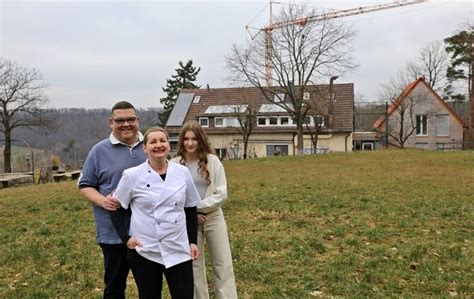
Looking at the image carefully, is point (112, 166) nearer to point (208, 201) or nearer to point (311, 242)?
point (208, 201)

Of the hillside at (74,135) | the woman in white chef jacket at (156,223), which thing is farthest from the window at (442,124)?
the woman in white chef jacket at (156,223)

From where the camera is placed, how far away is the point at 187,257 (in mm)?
2898

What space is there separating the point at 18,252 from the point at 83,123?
48.2 metres

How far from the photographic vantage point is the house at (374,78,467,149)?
37.7m

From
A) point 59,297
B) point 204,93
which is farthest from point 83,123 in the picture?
point 59,297

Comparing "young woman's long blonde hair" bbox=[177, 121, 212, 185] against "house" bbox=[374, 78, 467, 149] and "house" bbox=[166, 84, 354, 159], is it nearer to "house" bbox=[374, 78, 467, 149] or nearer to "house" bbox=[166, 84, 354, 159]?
"house" bbox=[166, 84, 354, 159]

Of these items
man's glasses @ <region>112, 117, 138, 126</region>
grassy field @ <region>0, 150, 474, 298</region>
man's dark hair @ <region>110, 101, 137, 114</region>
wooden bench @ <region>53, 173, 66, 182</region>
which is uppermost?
man's dark hair @ <region>110, 101, 137, 114</region>

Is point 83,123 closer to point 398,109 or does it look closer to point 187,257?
point 398,109

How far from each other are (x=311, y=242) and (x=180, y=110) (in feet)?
126

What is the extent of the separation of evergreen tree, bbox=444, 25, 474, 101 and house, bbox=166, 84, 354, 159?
353 inches

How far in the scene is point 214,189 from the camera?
373cm

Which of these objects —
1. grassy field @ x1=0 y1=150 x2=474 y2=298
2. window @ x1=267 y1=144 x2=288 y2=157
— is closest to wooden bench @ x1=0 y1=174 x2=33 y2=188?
grassy field @ x1=0 y1=150 x2=474 y2=298

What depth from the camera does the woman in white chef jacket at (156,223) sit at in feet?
9.26

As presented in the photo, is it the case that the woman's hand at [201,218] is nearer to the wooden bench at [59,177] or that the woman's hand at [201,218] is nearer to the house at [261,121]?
the wooden bench at [59,177]
